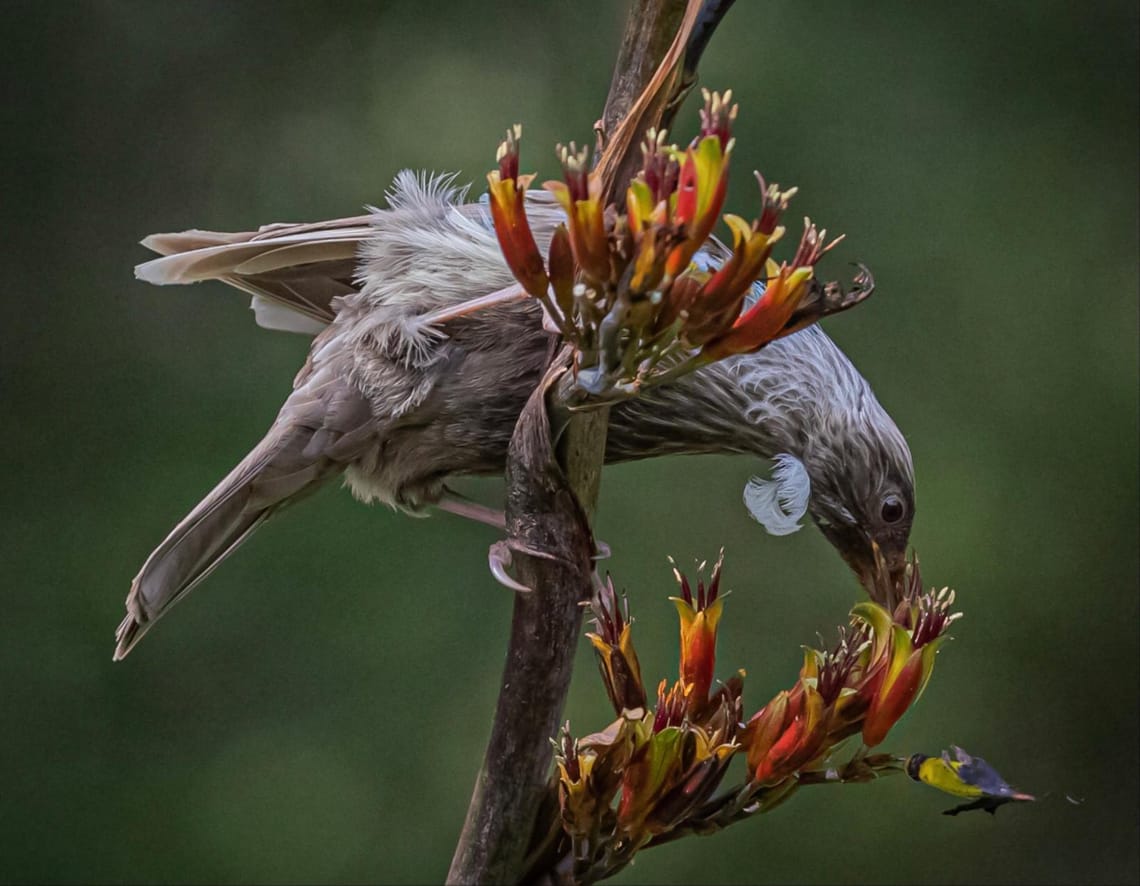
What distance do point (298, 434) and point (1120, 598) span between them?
98.2 inches

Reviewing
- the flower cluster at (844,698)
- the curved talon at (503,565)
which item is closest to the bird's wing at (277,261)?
the curved talon at (503,565)

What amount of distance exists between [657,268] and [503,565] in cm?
53

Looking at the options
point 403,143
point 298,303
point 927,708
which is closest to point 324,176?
point 403,143

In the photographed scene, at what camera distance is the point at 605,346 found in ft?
4.28

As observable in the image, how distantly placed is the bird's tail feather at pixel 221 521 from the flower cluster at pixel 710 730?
772 millimetres

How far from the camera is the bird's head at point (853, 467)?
6.88 ft

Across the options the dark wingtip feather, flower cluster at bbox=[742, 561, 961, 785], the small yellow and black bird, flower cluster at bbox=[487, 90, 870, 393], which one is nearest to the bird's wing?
the dark wingtip feather

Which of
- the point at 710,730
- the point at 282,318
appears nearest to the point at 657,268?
the point at 710,730

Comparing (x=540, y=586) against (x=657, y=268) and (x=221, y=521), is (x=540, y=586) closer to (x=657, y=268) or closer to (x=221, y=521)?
(x=657, y=268)

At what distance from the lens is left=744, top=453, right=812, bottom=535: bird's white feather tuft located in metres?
1.99

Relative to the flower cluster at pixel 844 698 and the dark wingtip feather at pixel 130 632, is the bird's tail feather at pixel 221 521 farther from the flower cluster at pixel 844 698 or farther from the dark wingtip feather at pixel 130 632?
the flower cluster at pixel 844 698

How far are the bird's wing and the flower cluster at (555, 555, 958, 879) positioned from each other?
85cm

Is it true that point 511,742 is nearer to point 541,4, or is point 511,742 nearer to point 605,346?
point 605,346

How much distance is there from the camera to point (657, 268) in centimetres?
124
